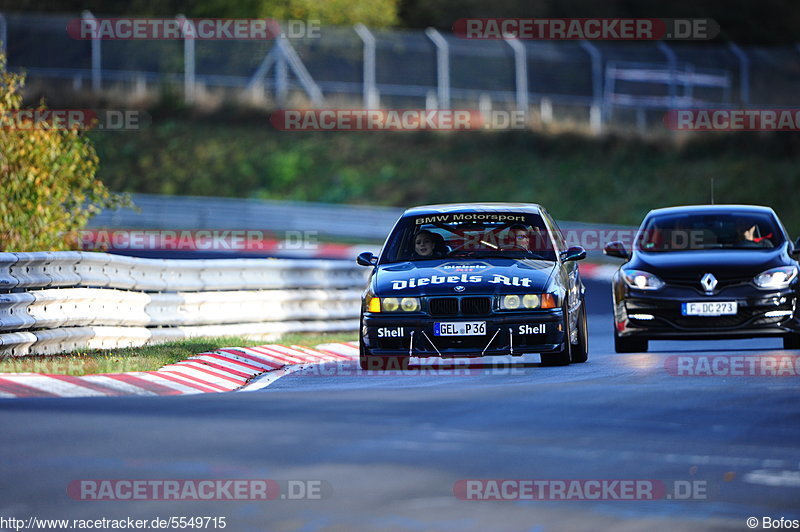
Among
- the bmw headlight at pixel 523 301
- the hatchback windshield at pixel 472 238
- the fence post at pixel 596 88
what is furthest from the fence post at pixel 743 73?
the bmw headlight at pixel 523 301

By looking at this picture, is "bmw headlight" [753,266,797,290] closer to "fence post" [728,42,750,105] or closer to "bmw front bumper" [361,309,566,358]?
"bmw front bumper" [361,309,566,358]

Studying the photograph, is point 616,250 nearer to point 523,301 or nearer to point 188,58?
point 523,301

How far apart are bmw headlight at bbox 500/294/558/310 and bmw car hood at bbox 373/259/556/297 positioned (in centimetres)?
4

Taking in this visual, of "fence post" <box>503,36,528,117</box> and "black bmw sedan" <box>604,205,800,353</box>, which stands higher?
"fence post" <box>503,36,528,117</box>

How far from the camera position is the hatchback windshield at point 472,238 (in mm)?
14844

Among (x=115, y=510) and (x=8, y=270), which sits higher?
(x=8, y=270)

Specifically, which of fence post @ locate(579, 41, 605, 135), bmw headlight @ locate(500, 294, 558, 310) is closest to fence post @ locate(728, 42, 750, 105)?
fence post @ locate(579, 41, 605, 135)

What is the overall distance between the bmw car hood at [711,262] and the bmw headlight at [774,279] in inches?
2.4

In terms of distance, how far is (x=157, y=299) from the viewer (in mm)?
16453

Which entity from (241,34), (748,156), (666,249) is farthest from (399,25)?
(666,249)

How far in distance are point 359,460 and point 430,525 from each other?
1544mm

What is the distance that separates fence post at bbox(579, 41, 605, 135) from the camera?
141ft

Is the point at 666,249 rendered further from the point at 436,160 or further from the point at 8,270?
the point at 436,160

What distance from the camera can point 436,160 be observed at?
47969 millimetres
